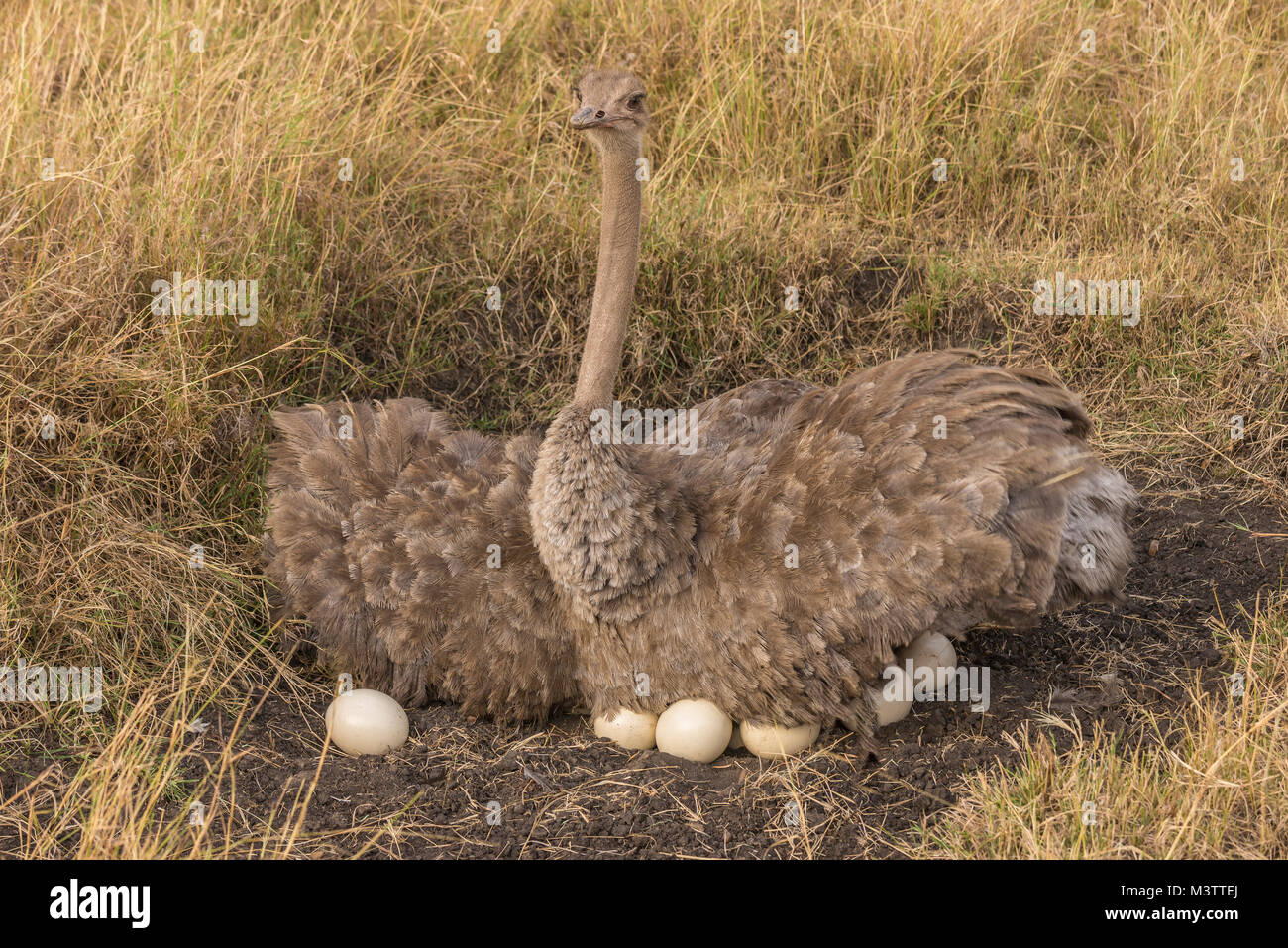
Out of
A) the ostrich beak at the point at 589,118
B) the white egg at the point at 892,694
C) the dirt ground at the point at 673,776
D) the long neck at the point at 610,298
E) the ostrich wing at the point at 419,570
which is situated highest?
the ostrich beak at the point at 589,118

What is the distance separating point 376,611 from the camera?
15.9 feet

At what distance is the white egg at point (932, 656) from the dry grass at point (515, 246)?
0.48 m

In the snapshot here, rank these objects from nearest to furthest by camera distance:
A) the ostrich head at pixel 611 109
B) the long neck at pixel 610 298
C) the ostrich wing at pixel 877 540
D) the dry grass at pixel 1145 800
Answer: the dry grass at pixel 1145 800 < the ostrich wing at pixel 877 540 < the ostrich head at pixel 611 109 < the long neck at pixel 610 298

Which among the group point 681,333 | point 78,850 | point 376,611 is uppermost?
point 681,333

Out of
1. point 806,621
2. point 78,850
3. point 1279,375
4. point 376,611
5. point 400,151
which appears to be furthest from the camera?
point 400,151

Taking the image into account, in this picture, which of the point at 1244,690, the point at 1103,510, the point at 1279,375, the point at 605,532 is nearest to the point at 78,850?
the point at 605,532

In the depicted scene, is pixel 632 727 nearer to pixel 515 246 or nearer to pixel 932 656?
pixel 932 656

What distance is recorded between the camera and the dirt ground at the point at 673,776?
422cm

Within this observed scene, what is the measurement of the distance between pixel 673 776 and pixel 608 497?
2.89 feet

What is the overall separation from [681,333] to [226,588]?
2.34 metres

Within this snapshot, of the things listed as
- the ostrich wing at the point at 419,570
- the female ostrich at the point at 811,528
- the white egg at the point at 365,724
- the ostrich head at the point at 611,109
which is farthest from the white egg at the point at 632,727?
the ostrich head at the point at 611,109

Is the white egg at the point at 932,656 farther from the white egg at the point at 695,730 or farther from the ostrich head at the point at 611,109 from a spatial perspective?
the ostrich head at the point at 611,109

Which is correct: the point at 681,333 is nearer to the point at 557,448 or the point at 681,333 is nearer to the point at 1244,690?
the point at 557,448

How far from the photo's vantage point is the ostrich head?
4.34m
